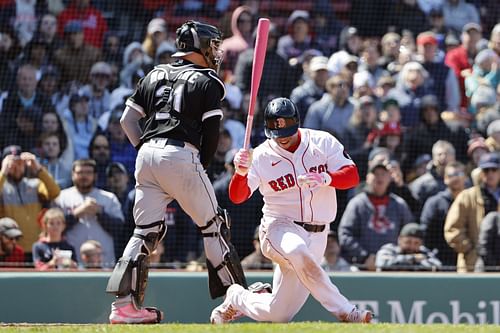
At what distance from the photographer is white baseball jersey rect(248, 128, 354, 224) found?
7.25m

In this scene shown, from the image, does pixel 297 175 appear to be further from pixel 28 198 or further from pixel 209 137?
pixel 28 198

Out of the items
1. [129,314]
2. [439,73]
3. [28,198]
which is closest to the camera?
[129,314]

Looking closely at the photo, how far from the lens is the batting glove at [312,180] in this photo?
22.9ft

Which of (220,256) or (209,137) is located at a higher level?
(209,137)

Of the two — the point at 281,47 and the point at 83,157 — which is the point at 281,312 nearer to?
the point at 83,157

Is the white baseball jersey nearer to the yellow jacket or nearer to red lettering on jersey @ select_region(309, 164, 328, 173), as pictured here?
red lettering on jersey @ select_region(309, 164, 328, 173)

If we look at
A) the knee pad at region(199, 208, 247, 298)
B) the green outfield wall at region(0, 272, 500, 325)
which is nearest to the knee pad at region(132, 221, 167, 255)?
the knee pad at region(199, 208, 247, 298)

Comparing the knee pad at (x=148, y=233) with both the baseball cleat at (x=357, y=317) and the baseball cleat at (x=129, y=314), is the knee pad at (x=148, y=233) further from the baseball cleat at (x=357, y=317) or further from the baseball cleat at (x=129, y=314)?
the baseball cleat at (x=357, y=317)

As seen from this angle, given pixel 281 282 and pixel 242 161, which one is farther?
pixel 281 282

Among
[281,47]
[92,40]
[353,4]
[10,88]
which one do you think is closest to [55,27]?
[92,40]

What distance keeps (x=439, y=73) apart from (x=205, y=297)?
515 cm

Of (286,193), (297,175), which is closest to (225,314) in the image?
(286,193)

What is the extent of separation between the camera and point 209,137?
719 centimetres

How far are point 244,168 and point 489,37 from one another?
7.83 meters
